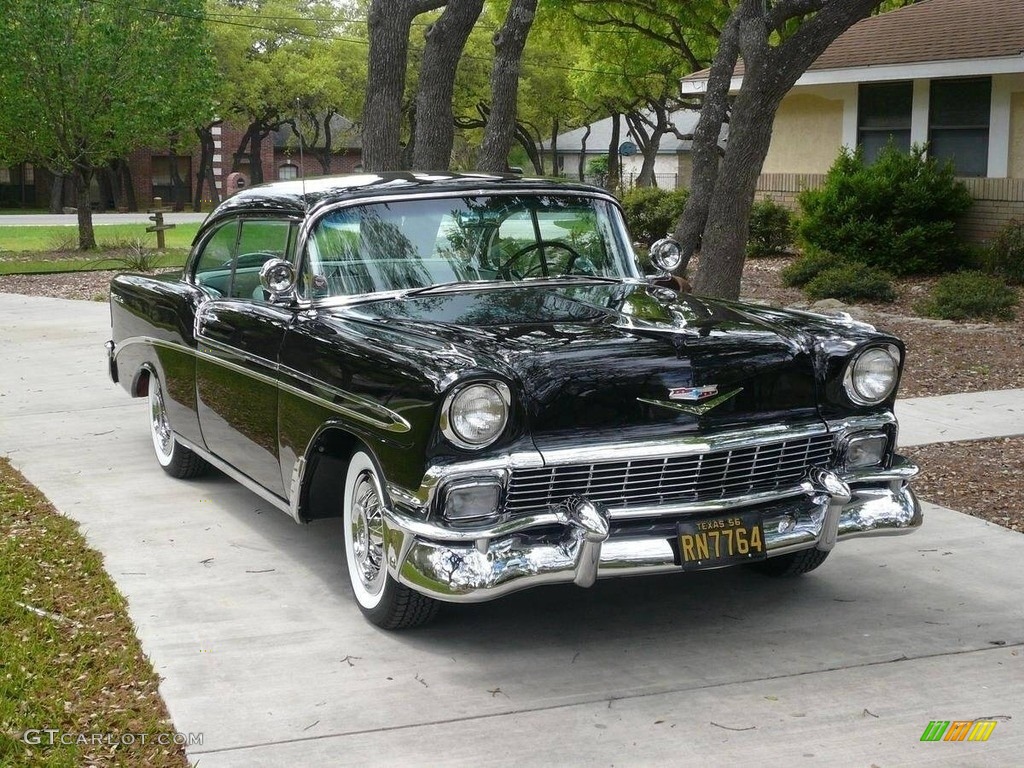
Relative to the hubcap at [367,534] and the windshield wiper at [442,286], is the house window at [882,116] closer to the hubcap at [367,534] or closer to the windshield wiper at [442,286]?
the windshield wiper at [442,286]

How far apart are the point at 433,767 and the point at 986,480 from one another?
4.55 metres

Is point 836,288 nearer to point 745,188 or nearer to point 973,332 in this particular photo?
point 973,332

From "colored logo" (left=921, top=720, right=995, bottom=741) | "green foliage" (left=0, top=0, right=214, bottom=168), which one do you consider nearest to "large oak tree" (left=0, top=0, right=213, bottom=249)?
"green foliage" (left=0, top=0, right=214, bottom=168)

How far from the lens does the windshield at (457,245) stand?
18.4 feet

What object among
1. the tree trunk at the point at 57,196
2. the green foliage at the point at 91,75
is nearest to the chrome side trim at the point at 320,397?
the green foliage at the point at 91,75

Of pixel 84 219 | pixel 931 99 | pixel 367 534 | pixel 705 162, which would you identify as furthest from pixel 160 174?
pixel 367 534

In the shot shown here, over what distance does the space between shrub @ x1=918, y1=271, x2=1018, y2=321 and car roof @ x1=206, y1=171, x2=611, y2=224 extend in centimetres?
932

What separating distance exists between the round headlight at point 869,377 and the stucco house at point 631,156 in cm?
5024

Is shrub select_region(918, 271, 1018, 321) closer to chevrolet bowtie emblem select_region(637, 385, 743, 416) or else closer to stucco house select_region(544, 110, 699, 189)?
chevrolet bowtie emblem select_region(637, 385, 743, 416)

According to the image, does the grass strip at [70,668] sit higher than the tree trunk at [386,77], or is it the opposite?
the tree trunk at [386,77]

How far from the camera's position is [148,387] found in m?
7.78

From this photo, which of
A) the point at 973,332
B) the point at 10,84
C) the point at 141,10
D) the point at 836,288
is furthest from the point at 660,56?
the point at 973,332

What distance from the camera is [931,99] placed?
62.3 feet

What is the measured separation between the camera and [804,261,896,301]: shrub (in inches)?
628
